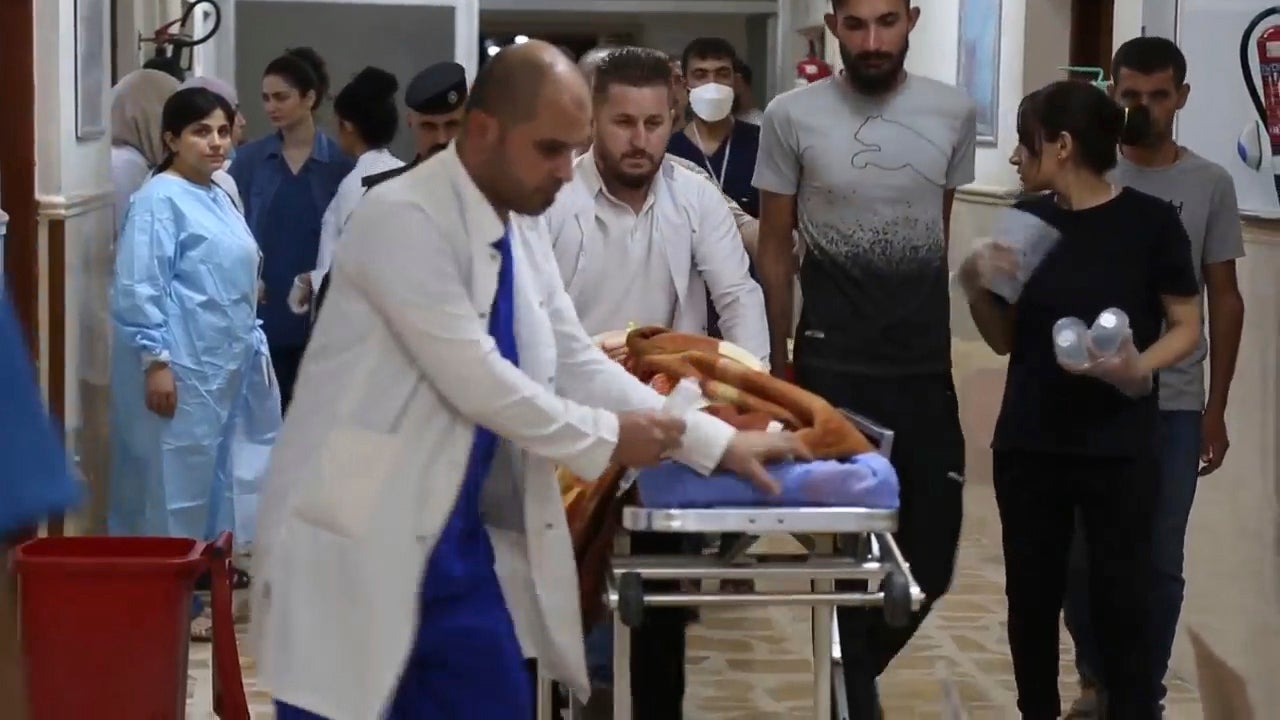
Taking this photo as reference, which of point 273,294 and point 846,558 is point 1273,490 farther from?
point 273,294

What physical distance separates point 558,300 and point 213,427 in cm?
269

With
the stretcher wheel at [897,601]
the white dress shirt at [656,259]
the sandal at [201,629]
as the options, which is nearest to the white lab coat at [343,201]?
the sandal at [201,629]

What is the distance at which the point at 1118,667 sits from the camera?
12.0 ft

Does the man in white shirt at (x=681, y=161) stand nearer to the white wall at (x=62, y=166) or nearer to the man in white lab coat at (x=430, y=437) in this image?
the man in white lab coat at (x=430, y=437)

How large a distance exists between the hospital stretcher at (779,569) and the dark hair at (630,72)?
0.99 m

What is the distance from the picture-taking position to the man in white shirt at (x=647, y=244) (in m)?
3.61

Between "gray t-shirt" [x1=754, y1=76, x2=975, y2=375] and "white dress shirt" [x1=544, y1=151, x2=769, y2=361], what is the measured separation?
0.17 m

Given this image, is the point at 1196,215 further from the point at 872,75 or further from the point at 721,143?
the point at 721,143

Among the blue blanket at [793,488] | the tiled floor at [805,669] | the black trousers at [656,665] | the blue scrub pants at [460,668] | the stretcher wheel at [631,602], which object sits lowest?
the tiled floor at [805,669]

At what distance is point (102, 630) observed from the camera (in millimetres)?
3393

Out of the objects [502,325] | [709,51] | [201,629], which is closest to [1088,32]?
[709,51]

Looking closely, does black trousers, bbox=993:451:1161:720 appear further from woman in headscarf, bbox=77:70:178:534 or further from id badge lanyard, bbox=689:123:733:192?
woman in headscarf, bbox=77:70:178:534

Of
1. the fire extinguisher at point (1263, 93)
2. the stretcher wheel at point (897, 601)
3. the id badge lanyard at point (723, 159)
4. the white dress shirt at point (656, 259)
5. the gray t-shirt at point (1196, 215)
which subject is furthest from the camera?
the id badge lanyard at point (723, 159)

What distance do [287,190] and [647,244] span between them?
283 centimetres
